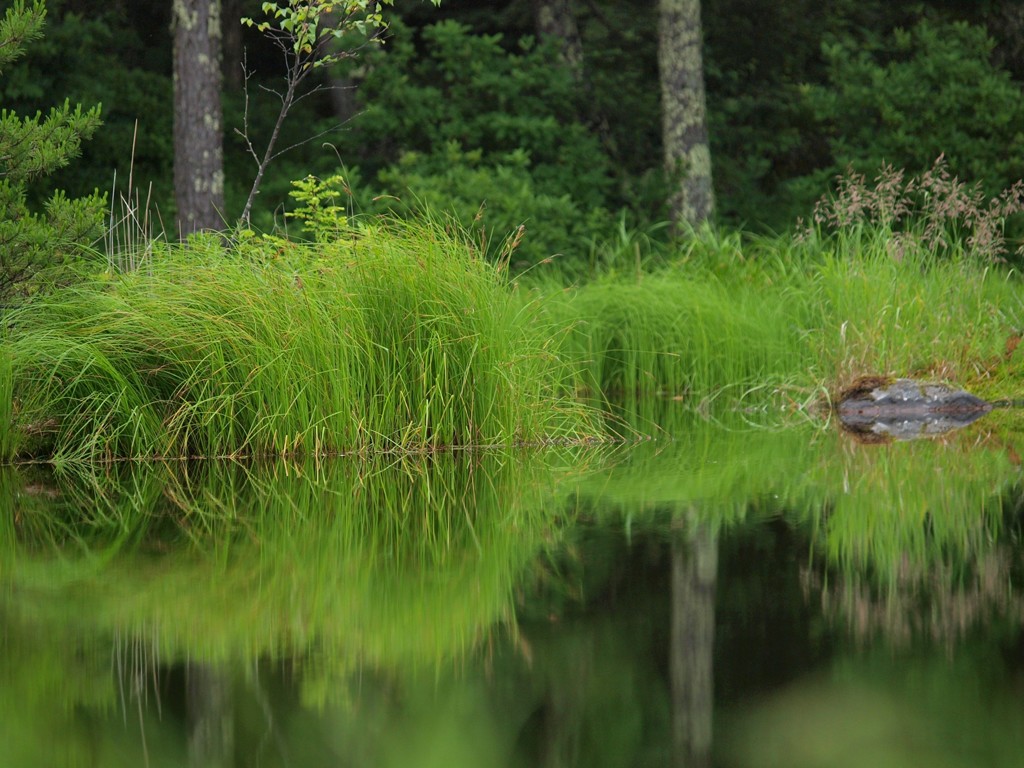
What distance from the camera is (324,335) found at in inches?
227

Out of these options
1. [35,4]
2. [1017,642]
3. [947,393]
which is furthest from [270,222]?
[1017,642]

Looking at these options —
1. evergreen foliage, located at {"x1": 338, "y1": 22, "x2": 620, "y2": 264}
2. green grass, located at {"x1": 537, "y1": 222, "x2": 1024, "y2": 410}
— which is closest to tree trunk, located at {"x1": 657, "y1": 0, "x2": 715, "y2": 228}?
evergreen foliage, located at {"x1": 338, "y1": 22, "x2": 620, "y2": 264}

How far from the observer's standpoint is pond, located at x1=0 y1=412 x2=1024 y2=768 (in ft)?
6.82

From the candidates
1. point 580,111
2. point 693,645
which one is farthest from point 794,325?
point 580,111

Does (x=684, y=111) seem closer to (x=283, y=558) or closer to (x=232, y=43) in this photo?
(x=232, y=43)

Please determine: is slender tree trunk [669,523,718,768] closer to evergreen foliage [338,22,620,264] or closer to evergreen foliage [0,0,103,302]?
evergreen foliage [0,0,103,302]

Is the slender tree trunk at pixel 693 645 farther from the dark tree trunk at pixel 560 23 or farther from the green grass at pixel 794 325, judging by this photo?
the dark tree trunk at pixel 560 23

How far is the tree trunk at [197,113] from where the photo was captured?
989cm

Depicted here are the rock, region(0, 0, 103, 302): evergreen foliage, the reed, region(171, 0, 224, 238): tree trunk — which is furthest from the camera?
region(171, 0, 224, 238): tree trunk

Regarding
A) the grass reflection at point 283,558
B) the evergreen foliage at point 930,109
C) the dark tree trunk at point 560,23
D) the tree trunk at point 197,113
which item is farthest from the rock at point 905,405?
the dark tree trunk at point 560,23

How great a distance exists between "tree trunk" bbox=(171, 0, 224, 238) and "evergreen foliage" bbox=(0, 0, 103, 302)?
3.74m

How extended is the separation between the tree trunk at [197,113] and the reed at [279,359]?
170 inches

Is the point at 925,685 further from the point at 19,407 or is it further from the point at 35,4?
the point at 35,4

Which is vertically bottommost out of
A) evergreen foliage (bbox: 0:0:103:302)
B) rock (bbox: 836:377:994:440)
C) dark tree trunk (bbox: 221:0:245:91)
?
rock (bbox: 836:377:994:440)
